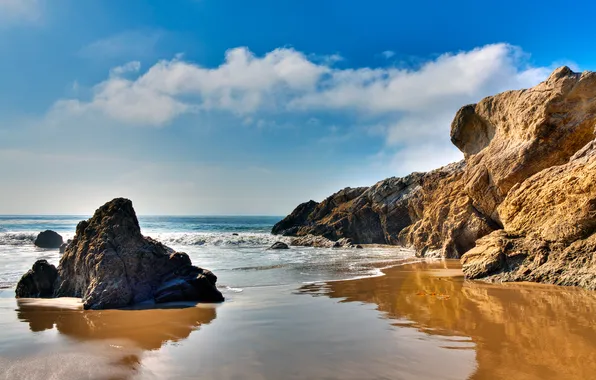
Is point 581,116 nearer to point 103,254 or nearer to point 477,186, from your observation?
point 477,186

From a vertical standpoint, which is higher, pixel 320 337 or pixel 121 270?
pixel 121 270

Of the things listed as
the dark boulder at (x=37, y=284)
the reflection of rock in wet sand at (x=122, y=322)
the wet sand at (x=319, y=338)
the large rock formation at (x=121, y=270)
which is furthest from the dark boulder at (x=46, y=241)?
the reflection of rock in wet sand at (x=122, y=322)

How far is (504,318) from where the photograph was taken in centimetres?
698

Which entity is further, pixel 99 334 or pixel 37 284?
pixel 37 284

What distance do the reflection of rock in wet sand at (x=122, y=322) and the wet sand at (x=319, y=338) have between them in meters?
0.02

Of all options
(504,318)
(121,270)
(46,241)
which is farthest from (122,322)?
(46,241)

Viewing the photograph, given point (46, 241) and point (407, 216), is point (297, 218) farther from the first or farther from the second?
point (46, 241)

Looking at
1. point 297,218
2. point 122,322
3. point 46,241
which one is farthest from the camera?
point 297,218

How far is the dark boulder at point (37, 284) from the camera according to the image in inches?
404

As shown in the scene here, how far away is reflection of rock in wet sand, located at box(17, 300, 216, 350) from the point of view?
642 centimetres

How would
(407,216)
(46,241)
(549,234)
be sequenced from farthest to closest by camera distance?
(407,216), (46,241), (549,234)

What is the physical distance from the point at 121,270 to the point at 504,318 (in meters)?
8.20

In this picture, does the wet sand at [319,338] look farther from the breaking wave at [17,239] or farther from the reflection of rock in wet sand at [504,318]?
the breaking wave at [17,239]

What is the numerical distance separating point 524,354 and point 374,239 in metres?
36.9
